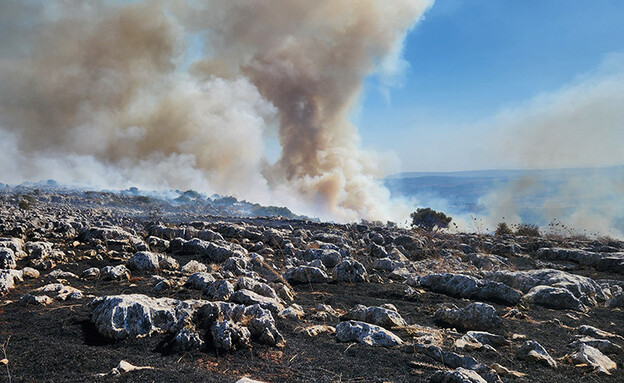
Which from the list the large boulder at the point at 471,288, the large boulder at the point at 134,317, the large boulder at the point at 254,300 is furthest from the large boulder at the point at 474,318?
the large boulder at the point at 134,317

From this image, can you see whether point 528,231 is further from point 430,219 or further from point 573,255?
point 573,255

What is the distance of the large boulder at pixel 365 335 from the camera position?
4.16m

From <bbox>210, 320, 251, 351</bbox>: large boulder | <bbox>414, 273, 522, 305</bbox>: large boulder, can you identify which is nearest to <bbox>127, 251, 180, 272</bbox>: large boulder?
<bbox>210, 320, 251, 351</bbox>: large boulder

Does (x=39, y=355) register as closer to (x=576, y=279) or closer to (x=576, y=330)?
(x=576, y=330)

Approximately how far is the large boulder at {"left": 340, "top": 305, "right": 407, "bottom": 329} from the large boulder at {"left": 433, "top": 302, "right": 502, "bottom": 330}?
0.89 m

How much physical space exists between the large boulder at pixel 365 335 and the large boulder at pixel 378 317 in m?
0.63

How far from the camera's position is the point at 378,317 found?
16.5ft

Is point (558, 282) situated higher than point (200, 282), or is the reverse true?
point (200, 282)

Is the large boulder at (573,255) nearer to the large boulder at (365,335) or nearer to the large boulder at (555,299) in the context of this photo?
the large boulder at (555,299)

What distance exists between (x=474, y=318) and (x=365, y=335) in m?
2.08

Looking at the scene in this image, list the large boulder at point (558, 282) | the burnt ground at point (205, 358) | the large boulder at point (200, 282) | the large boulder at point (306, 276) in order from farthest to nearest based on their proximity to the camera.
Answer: the large boulder at point (306, 276) < the large boulder at point (558, 282) < the large boulder at point (200, 282) < the burnt ground at point (205, 358)

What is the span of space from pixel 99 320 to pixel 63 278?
11.5ft

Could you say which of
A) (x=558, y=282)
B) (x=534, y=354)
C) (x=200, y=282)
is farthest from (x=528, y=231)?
(x=200, y=282)

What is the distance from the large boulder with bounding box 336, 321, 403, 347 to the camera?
4.16 metres
